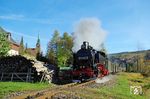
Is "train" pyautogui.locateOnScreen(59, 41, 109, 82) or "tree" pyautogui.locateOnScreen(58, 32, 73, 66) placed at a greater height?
"tree" pyautogui.locateOnScreen(58, 32, 73, 66)

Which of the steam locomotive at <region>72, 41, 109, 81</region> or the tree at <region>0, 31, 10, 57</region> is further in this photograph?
the tree at <region>0, 31, 10, 57</region>

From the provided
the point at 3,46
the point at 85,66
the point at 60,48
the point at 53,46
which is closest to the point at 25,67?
the point at 85,66

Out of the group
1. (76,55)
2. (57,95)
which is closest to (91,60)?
(76,55)

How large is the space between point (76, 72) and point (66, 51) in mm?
46612

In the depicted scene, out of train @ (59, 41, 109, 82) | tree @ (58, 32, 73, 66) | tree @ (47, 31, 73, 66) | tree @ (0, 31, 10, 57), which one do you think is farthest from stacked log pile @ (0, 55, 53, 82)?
tree @ (47, 31, 73, 66)

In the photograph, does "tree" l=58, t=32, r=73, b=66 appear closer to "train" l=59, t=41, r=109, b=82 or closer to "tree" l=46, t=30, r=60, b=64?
"tree" l=46, t=30, r=60, b=64

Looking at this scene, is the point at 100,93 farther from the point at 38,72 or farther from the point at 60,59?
the point at 60,59

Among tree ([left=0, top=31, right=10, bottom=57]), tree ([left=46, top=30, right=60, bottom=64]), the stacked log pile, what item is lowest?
the stacked log pile

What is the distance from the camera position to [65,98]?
51.4 ft

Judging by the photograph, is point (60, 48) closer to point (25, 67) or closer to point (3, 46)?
point (3, 46)

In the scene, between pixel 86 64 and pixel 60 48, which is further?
pixel 60 48

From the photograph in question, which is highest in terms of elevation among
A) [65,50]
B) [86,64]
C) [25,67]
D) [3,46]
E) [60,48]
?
[60,48]

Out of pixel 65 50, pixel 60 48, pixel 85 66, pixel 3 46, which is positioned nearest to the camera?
pixel 85 66

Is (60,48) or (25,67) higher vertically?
(60,48)
